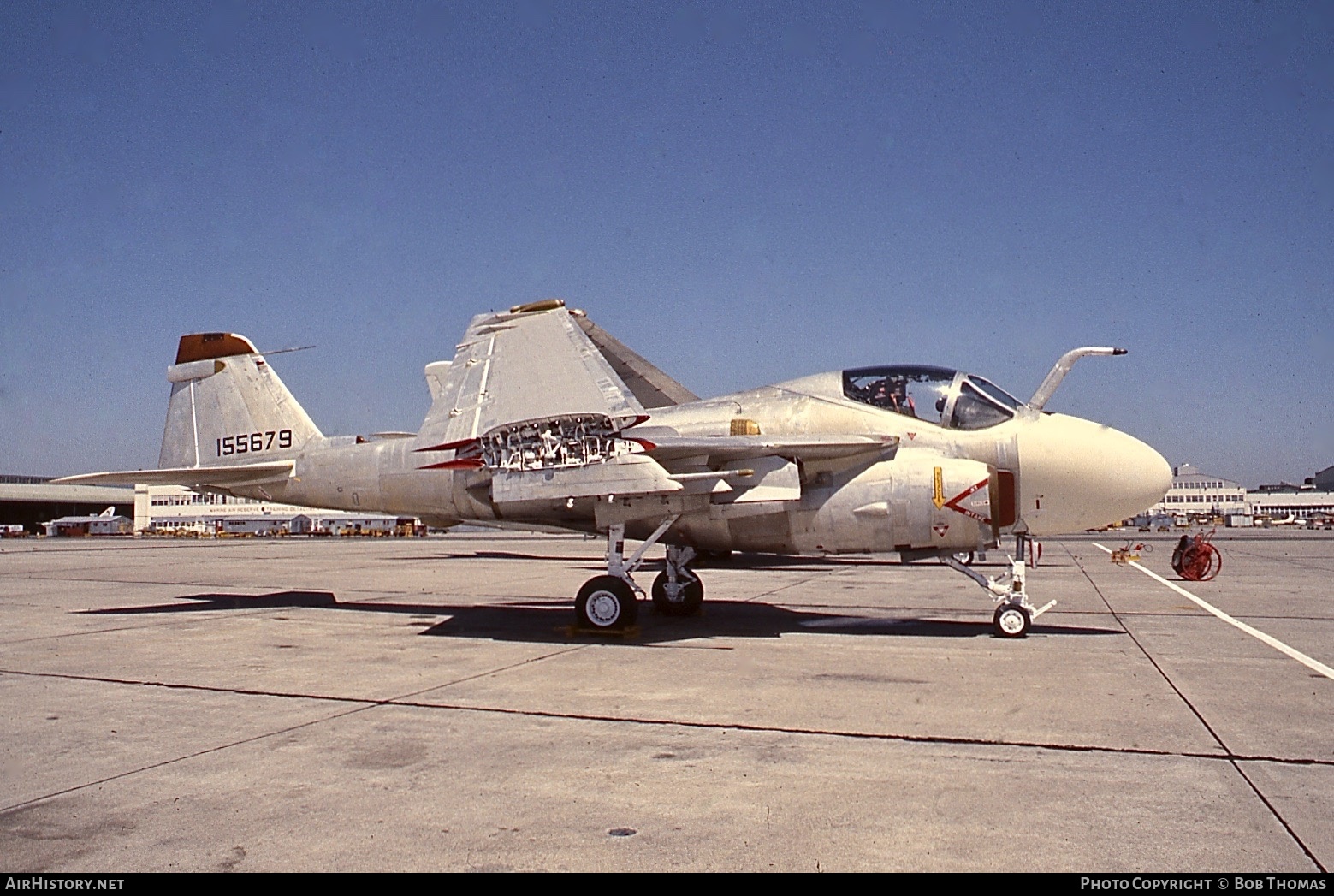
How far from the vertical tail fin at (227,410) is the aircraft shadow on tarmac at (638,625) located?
2.68 metres

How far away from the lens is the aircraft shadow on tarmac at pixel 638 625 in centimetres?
1163

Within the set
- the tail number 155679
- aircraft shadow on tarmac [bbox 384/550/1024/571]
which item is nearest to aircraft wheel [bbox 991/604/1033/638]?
aircraft shadow on tarmac [bbox 384/550/1024/571]

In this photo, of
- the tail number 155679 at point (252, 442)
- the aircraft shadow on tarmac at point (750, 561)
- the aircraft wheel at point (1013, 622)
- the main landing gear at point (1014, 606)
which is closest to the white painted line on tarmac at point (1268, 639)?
the main landing gear at point (1014, 606)

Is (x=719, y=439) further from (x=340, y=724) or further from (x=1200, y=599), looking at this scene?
(x=1200, y=599)

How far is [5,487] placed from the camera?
9612 cm

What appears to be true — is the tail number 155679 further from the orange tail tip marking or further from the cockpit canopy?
the cockpit canopy

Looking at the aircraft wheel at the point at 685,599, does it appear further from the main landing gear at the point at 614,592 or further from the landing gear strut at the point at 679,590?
the main landing gear at the point at 614,592

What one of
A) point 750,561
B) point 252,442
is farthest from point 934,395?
point 750,561

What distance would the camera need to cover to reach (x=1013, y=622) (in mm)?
11164

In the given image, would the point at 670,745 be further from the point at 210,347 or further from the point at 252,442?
the point at 210,347

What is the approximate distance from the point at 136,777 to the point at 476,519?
7.75 meters

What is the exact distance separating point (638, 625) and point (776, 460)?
2.99m

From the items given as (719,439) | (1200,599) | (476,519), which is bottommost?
(1200,599)
